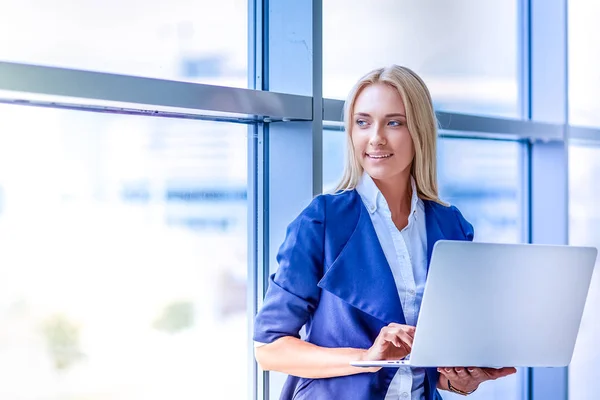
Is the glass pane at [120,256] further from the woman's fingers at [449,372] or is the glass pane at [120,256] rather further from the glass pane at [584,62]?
A: the glass pane at [584,62]

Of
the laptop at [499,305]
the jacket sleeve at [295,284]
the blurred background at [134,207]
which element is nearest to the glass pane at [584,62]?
the blurred background at [134,207]

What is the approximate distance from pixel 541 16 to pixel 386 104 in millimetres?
1739

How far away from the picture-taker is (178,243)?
2023 millimetres

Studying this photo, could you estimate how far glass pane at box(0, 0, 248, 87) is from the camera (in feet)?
5.61

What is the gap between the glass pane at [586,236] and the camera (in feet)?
11.2

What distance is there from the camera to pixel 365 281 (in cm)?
159

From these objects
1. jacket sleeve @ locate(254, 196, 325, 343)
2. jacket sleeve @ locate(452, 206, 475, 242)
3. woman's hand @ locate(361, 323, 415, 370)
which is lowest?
woman's hand @ locate(361, 323, 415, 370)

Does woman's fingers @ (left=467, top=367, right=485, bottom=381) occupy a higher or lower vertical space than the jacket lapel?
lower

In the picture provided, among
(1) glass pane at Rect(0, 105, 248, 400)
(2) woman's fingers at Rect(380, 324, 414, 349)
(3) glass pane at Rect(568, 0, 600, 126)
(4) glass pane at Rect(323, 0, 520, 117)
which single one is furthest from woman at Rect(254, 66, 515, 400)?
(3) glass pane at Rect(568, 0, 600, 126)

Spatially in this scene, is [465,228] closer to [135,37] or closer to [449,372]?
[449,372]

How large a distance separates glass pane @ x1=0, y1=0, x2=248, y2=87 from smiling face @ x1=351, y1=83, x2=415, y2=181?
525 mm

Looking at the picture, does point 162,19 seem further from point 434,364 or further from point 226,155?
point 434,364

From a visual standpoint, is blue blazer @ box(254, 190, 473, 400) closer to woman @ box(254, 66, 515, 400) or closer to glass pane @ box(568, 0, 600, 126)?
woman @ box(254, 66, 515, 400)

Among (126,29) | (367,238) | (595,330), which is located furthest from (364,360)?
(595,330)
